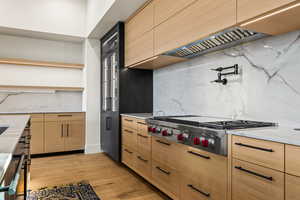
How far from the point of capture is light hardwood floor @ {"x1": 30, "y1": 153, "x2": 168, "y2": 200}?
8.19 feet

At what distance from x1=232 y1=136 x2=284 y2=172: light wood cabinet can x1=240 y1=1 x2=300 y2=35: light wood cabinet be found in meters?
0.82

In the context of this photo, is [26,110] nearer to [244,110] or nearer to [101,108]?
[101,108]

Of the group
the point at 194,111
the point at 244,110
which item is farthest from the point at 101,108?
the point at 244,110

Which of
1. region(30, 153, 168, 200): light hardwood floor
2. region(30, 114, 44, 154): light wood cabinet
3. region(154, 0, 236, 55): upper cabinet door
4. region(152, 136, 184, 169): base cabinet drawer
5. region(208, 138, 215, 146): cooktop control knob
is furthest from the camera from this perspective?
region(30, 114, 44, 154): light wood cabinet

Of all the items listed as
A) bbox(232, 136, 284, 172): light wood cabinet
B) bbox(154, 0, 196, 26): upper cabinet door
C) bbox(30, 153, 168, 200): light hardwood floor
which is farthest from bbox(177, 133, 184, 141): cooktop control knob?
bbox(154, 0, 196, 26): upper cabinet door

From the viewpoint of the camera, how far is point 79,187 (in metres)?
2.66

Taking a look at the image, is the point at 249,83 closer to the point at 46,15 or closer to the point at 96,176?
the point at 96,176

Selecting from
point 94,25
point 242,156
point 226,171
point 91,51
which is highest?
point 94,25

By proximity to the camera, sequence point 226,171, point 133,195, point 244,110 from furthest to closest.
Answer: point 133,195 → point 244,110 → point 226,171

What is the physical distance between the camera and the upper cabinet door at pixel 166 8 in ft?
7.15

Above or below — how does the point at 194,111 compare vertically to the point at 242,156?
above

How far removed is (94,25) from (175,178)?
2992 millimetres

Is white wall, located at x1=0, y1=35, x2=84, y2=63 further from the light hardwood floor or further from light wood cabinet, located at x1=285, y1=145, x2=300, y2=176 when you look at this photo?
light wood cabinet, located at x1=285, y1=145, x2=300, y2=176

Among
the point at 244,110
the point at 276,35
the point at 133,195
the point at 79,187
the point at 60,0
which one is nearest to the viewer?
the point at 276,35
